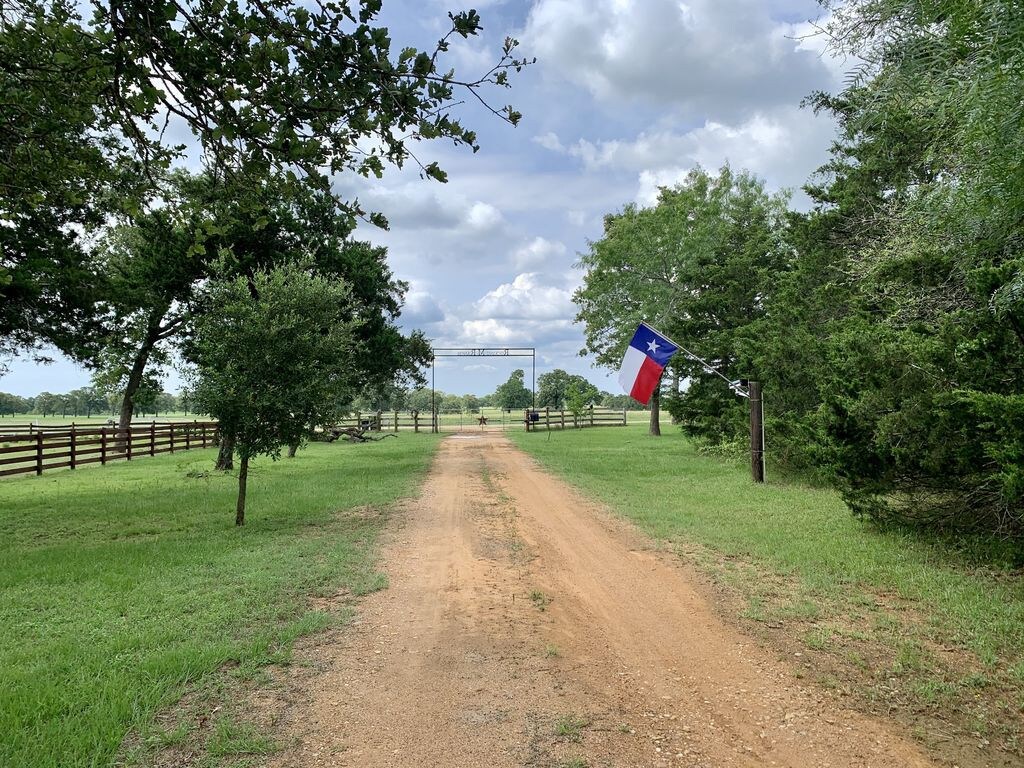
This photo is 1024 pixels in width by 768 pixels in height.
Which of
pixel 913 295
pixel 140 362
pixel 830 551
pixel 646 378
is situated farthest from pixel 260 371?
pixel 140 362

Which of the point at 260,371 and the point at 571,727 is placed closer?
the point at 571,727

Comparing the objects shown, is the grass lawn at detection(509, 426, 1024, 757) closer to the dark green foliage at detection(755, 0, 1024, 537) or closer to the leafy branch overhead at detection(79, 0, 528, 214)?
the dark green foliage at detection(755, 0, 1024, 537)

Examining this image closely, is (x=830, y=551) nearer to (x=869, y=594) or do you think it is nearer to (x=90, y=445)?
(x=869, y=594)

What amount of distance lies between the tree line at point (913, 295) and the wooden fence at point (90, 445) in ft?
47.7

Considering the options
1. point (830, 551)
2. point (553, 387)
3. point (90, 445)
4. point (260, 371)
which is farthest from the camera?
point (553, 387)

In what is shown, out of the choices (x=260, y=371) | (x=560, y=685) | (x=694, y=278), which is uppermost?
(x=694, y=278)

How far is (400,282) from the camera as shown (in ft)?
117

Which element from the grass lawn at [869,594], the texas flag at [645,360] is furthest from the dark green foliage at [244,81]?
the texas flag at [645,360]

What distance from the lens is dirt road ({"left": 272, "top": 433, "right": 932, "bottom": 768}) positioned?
10.7 feet

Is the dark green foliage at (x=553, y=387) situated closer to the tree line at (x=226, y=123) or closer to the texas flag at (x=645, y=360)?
the texas flag at (x=645, y=360)

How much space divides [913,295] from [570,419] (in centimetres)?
3884

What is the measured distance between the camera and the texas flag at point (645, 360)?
14773 millimetres

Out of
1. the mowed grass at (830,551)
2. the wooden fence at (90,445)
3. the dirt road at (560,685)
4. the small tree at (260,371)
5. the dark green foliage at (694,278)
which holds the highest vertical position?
the dark green foliage at (694,278)

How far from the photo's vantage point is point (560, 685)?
13.2 ft
